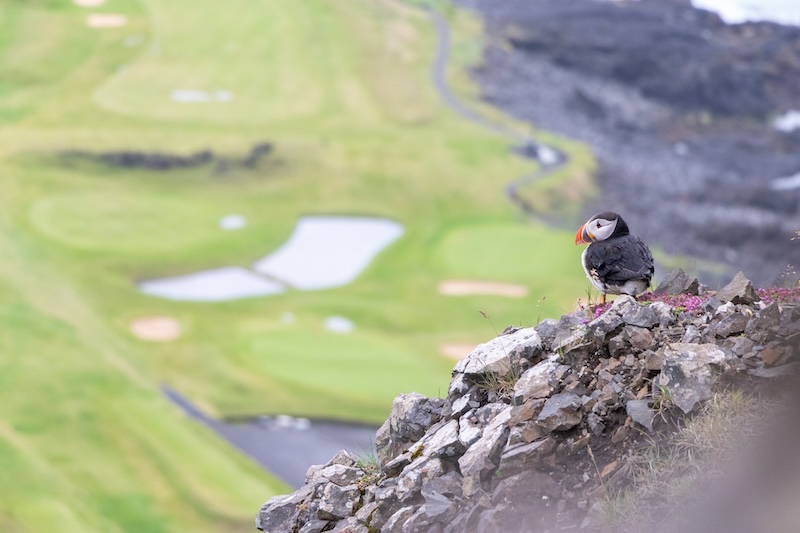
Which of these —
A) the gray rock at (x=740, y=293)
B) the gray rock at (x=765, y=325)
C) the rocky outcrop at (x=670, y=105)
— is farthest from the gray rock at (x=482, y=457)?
the rocky outcrop at (x=670, y=105)

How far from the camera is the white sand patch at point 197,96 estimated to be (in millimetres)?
40906

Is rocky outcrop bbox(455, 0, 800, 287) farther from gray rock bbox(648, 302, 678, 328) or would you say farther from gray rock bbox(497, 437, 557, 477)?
gray rock bbox(497, 437, 557, 477)

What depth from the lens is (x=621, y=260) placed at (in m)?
8.35

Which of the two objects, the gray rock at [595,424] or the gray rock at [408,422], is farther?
the gray rock at [408,422]

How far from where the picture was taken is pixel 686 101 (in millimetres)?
49438

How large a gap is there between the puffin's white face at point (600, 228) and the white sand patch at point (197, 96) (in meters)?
34.1

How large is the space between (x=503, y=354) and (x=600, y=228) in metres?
1.60

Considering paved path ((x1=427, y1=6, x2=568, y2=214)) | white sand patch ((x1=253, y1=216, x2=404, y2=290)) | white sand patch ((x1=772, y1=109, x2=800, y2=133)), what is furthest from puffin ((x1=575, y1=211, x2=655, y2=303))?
white sand patch ((x1=772, y1=109, x2=800, y2=133))

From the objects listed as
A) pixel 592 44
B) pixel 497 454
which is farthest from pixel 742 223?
pixel 497 454

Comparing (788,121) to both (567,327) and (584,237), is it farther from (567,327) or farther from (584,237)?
(567,327)

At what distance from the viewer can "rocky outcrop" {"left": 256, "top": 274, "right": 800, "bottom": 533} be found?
691cm

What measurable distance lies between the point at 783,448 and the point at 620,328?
2290 mm

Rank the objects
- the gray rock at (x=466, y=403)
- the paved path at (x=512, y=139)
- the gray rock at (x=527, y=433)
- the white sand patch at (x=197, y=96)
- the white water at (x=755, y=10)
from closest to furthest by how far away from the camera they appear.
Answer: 1. the gray rock at (x=527, y=433)
2. the gray rock at (x=466, y=403)
3. the paved path at (x=512, y=139)
4. the white sand patch at (x=197, y=96)
5. the white water at (x=755, y=10)

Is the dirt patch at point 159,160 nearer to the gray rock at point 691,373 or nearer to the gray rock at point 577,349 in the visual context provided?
the gray rock at point 577,349
